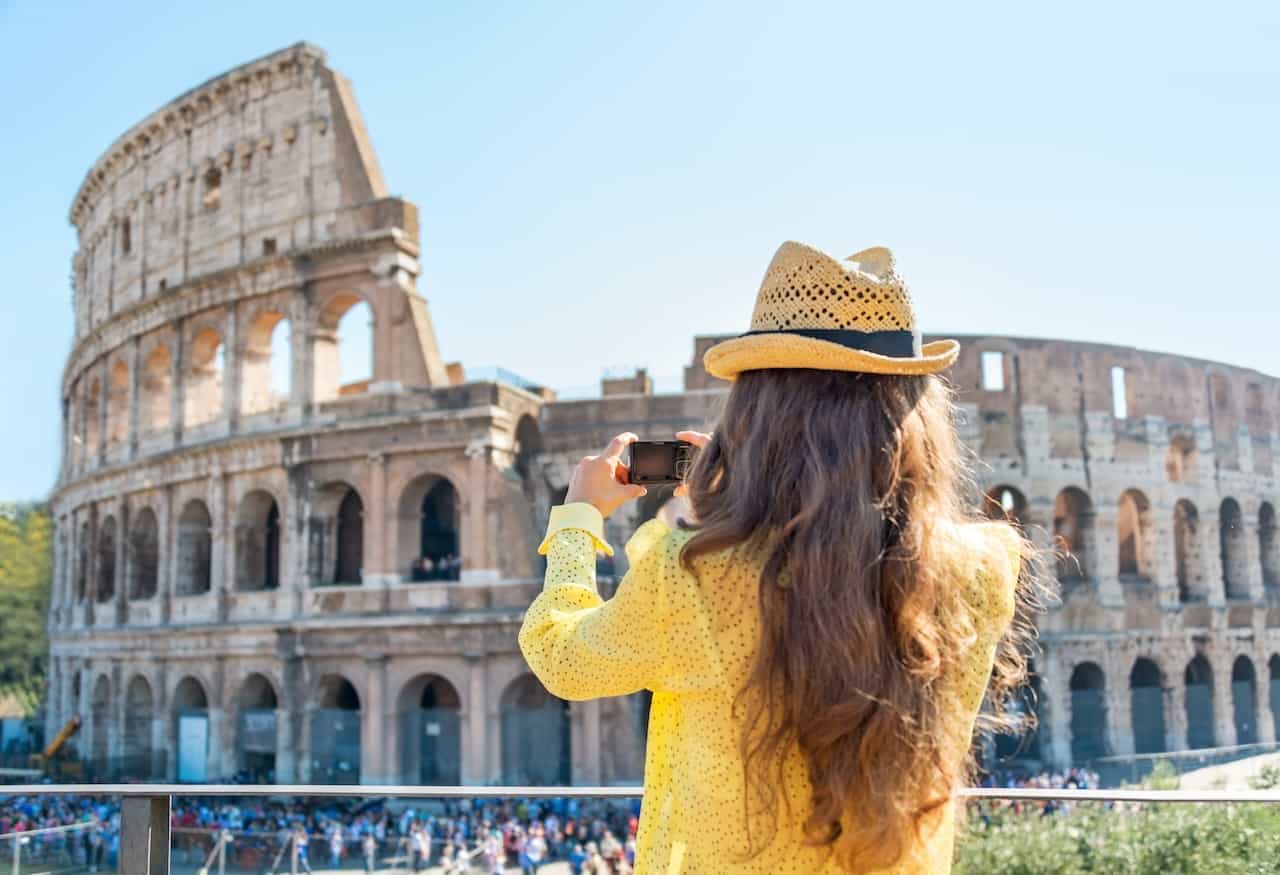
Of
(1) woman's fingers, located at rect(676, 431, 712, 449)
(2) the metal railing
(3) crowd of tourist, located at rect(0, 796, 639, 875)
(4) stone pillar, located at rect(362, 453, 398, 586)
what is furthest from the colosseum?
(1) woman's fingers, located at rect(676, 431, 712, 449)

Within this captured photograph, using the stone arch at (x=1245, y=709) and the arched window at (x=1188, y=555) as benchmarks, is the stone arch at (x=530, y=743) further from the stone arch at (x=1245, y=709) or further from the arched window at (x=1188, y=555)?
the stone arch at (x=1245, y=709)

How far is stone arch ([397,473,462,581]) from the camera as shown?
2133cm

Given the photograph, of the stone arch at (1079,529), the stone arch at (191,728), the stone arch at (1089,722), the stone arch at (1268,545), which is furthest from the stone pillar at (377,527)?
the stone arch at (1268,545)

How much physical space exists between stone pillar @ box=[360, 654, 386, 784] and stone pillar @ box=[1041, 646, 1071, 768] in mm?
12815

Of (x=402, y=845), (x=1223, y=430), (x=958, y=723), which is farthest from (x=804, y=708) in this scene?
(x=1223, y=430)

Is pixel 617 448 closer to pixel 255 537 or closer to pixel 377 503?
pixel 377 503

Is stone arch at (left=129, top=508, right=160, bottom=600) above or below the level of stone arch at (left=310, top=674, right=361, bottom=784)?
above

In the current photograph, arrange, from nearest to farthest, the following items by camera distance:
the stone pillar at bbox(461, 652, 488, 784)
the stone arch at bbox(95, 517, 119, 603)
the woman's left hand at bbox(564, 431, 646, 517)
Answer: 1. the woman's left hand at bbox(564, 431, 646, 517)
2. the stone pillar at bbox(461, 652, 488, 784)
3. the stone arch at bbox(95, 517, 119, 603)

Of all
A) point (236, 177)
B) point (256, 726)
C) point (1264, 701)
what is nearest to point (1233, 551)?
point (1264, 701)

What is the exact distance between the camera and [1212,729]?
25141mm

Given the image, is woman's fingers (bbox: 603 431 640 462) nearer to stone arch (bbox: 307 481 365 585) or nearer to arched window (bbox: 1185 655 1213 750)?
stone arch (bbox: 307 481 365 585)

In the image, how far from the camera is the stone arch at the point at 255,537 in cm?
2314

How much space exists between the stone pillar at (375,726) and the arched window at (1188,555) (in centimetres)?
1747

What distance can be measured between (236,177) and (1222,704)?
2418 cm
